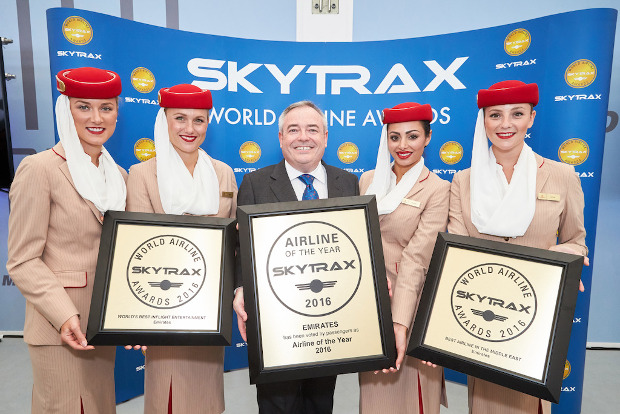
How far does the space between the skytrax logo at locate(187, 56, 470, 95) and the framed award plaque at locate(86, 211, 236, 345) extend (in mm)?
1919

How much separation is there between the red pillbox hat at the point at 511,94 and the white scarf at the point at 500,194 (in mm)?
154

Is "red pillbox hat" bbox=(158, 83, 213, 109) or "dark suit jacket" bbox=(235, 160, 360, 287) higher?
"red pillbox hat" bbox=(158, 83, 213, 109)

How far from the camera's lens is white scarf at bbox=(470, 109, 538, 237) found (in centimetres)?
176

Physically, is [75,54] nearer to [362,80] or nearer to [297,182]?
[297,182]

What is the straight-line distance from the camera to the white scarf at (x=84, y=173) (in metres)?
1.68

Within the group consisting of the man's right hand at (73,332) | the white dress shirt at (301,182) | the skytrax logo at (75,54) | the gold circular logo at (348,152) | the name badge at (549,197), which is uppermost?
the skytrax logo at (75,54)

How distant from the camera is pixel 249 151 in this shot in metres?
3.36

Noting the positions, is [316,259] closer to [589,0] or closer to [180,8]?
[180,8]

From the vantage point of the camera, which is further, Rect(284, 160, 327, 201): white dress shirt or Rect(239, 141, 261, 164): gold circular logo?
Rect(239, 141, 261, 164): gold circular logo

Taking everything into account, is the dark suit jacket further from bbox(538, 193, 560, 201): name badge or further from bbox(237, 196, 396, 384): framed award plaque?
bbox(538, 193, 560, 201): name badge

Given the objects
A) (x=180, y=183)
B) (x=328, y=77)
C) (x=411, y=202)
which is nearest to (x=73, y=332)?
(x=180, y=183)

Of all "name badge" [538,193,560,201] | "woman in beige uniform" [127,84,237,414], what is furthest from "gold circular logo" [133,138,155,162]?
"name badge" [538,193,560,201]

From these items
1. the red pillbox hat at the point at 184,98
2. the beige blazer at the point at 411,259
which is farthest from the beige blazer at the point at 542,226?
the red pillbox hat at the point at 184,98

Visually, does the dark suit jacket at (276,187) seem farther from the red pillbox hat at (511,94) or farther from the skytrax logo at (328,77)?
the skytrax logo at (328,77)
